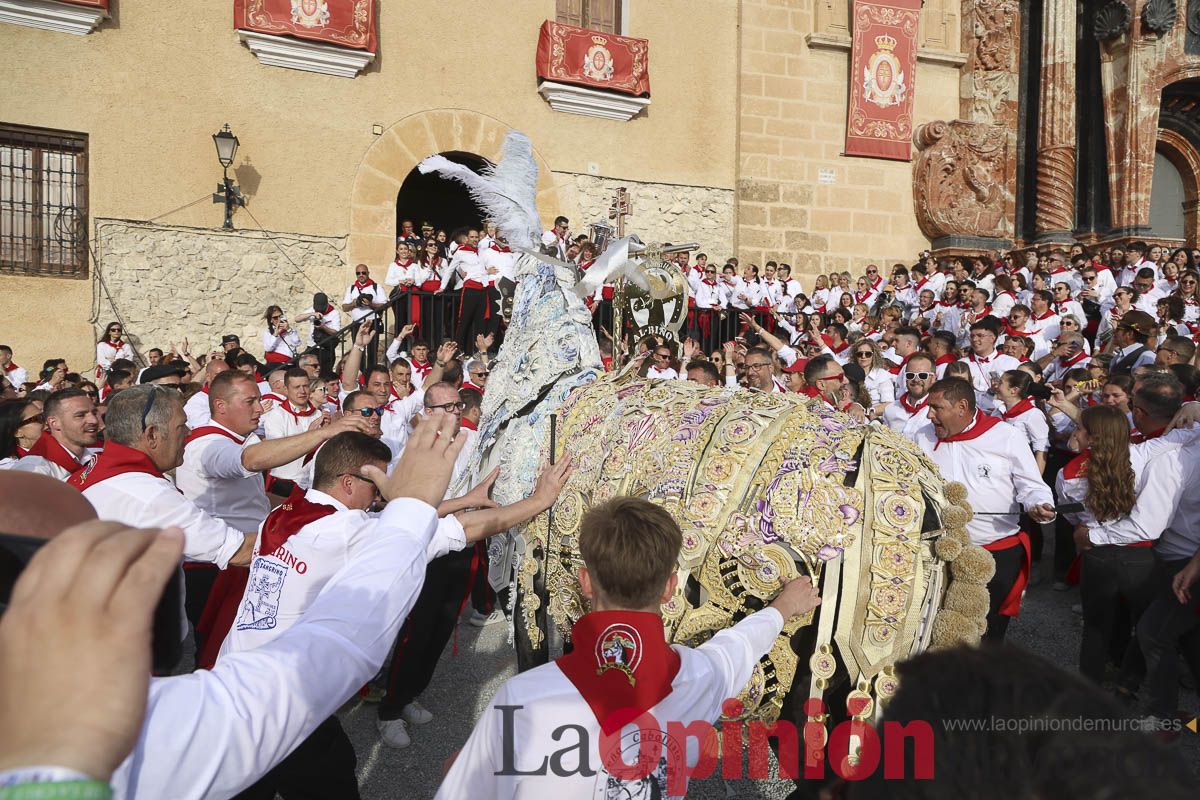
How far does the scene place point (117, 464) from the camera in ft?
10.4

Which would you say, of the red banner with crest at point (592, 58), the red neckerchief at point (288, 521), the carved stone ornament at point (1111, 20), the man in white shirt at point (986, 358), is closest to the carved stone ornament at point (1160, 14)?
the carved stone ornament at point (1111, 20)

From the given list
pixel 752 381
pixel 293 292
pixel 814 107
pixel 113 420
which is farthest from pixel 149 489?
pixel 814 107

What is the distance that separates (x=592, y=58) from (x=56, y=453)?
1170 centimetres

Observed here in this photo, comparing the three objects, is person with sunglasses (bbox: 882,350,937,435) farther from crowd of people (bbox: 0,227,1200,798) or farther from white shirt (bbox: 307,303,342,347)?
white shirt (bbox: 307,303,342,347)

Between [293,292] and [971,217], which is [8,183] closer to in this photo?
[293,292]

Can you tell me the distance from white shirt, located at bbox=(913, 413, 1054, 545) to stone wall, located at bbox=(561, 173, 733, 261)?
1022 centimetres

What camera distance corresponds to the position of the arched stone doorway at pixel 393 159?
1322cm

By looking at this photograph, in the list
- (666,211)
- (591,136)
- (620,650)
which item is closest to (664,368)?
(620,650)

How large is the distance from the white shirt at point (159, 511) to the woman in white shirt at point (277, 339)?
Result: 362 inches

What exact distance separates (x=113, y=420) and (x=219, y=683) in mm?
2455

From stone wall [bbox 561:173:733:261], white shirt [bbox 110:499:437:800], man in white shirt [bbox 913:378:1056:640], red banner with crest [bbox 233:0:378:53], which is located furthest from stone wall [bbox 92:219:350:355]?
white shirt [bbox 110:499:437:800]

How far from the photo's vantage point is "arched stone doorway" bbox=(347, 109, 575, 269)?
43.4ft

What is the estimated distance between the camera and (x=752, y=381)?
648 cm

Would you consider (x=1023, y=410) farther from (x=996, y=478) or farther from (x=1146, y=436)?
(x=996, y=478)
